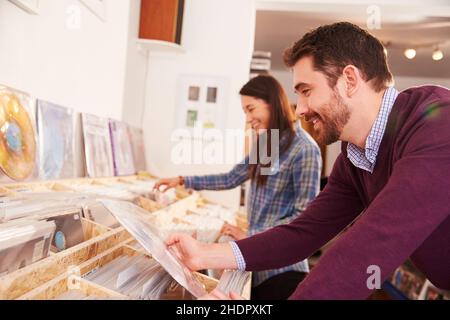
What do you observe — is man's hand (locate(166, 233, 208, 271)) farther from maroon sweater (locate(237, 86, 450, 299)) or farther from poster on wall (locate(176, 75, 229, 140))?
poster on wall (locate(176, 75, 229, 140))

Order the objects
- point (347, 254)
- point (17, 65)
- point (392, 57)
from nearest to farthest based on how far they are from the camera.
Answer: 1. point (347, 254)
2. point (17, 65)
3. point (392, 57)

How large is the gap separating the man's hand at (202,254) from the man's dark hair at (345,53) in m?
0.45

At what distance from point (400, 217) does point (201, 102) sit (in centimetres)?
254

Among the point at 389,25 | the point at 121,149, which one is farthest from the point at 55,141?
the point at 389,25

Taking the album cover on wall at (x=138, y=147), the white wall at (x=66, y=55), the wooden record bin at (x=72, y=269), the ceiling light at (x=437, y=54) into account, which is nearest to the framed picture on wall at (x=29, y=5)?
the white wall at (x=66, y=55)

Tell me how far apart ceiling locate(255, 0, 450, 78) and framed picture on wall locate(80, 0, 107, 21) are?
3.38ft

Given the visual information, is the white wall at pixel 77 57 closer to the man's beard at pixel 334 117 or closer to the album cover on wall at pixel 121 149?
the album cover on wall at pixel 121 149

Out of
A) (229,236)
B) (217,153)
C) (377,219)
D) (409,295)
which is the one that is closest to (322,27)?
(377,219)

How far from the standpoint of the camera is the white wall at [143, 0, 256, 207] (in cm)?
306

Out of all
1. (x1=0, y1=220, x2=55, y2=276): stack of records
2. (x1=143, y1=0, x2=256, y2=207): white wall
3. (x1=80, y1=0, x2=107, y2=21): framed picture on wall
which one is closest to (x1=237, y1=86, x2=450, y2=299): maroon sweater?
(x1=0, y1=220, x2=55, y2=276): stack of records

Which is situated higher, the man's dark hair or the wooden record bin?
the man's dark hair
